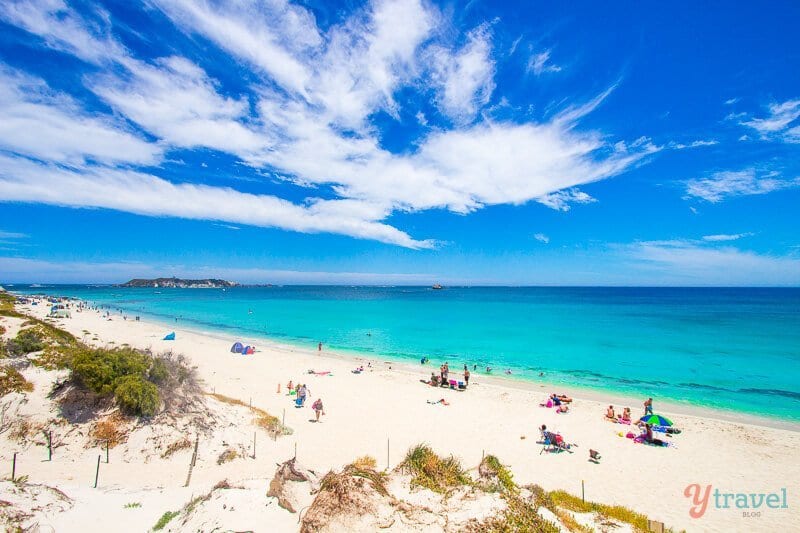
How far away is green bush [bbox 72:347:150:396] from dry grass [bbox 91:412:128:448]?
1047 millimetres

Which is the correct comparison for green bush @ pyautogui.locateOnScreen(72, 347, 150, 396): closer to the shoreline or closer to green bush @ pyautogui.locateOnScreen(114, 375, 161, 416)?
green bush @ pyautogui.locateOnScreen(114, 375, 161, 416)

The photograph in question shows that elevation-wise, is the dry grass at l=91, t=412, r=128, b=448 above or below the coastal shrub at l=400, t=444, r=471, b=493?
below

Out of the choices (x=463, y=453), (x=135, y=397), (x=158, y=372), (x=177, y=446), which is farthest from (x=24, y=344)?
(x=463, y=453)

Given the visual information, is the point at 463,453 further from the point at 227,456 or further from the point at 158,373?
the point at 158,373

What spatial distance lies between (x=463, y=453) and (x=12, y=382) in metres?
17.6

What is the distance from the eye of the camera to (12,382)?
13.6 metres

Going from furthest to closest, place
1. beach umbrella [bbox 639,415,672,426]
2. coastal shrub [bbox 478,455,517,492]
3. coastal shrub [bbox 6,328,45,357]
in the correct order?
beach umbrella [bbox 639,415,672,426] < coastal shrub [bbox 6,328,45,357] < coastal shrub [bbox 478,455,517,492]

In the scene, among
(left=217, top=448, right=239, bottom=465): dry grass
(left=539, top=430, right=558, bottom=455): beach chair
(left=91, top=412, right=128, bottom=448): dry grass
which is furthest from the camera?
(left=539, top=430, right=558, bottom=455): beach chair

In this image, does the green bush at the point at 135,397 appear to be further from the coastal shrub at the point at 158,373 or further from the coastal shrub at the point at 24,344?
the coastal shrub at the point at 24,344

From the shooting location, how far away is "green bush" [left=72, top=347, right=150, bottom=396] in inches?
524

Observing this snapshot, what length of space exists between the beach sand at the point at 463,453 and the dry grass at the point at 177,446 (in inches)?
8.9

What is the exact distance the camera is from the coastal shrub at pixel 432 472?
289 inches

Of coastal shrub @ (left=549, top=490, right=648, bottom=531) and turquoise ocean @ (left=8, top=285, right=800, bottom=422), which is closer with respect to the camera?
coastal shrub @ (left=549, top=490, right=648, bottom=531)

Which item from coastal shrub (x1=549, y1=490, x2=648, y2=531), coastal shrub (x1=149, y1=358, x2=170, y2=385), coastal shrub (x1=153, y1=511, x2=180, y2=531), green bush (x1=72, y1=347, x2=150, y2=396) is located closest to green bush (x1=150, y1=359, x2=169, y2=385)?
coastal shrub (x1=149, y1=358, x2=170, y2=385)
